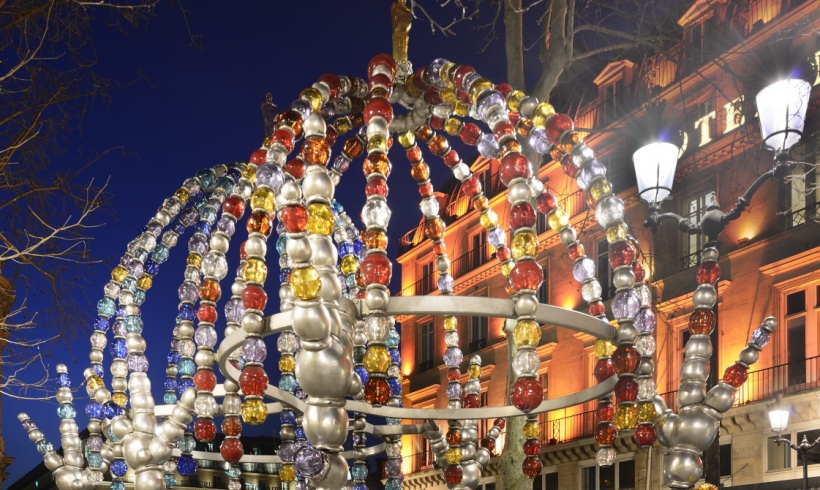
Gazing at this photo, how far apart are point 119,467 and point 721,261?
18870 millimetres

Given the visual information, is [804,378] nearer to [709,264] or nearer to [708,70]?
[708,70]

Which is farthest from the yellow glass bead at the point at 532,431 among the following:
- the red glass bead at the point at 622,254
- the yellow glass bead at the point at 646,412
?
the red glass bead at the point at 622,254

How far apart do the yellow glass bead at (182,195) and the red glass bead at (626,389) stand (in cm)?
388

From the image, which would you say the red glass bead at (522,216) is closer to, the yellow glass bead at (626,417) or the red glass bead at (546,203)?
the yellow glass bead at (626,417)

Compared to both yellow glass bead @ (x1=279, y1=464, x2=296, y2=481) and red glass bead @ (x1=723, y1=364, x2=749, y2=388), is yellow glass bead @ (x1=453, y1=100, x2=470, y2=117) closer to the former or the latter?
red glass bead @ (x1=723, y1=364, x2=749, y2=388)

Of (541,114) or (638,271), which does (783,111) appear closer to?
(638,271)

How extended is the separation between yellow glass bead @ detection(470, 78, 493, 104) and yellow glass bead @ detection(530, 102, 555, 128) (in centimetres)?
29

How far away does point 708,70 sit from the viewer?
2433cm

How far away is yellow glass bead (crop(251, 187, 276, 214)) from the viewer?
4711 millimetres

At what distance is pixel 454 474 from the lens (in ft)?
23.9

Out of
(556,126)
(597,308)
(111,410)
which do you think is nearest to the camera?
(556,126)

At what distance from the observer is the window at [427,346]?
1449 inches

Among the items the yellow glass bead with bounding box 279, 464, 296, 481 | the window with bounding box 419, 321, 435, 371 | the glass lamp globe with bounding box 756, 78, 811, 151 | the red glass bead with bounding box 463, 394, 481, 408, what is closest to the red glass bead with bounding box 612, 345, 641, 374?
the glass lamp globe with bounding box 756, 78, 811, 151

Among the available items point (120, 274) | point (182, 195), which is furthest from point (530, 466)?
point (120, 274)
